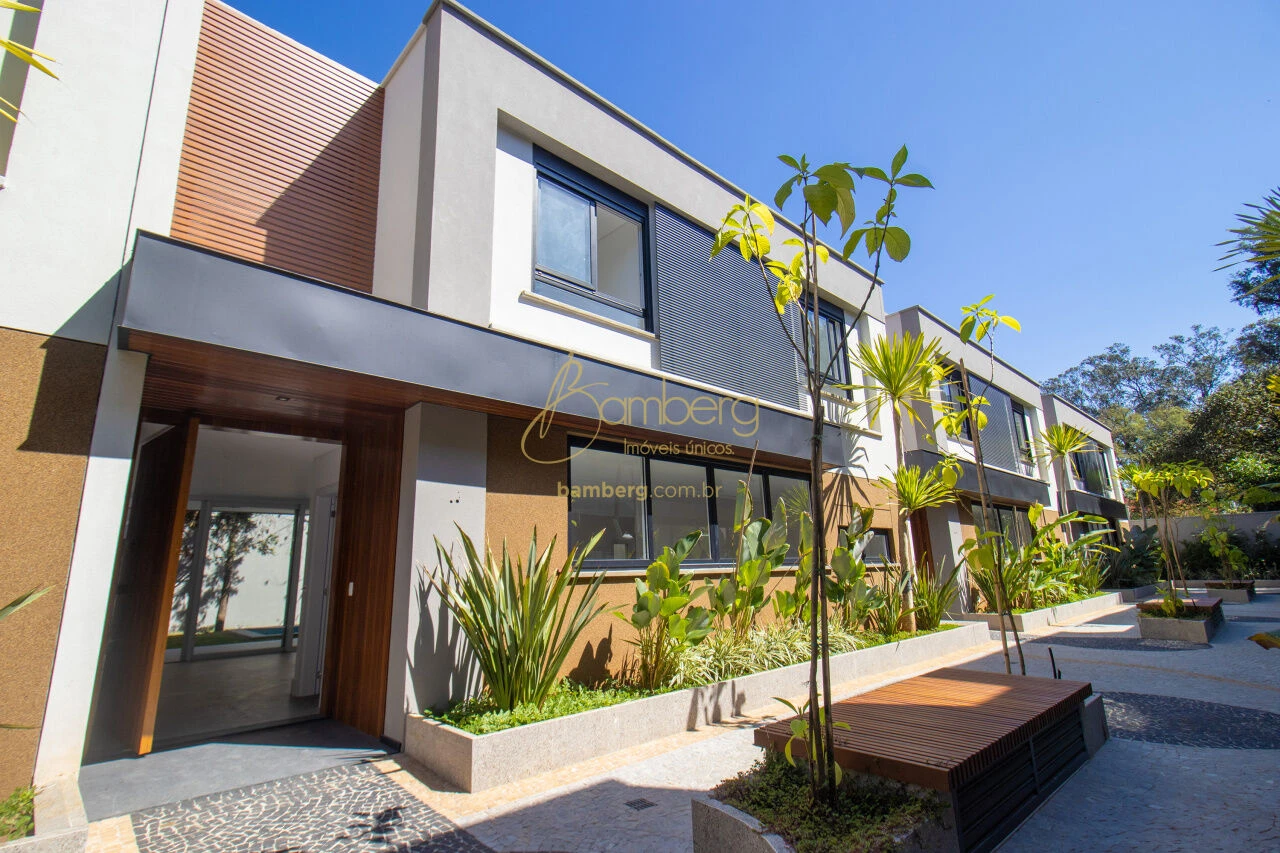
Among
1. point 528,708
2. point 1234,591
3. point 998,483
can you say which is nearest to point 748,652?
point 528,708

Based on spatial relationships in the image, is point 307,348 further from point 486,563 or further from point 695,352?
point 695,352

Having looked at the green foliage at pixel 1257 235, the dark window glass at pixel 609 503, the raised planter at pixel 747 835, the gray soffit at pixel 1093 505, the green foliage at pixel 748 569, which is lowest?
the raised planter at pixel 747 835

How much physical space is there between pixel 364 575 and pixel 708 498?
3.91 metres

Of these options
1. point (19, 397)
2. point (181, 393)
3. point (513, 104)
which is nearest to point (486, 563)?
point (181, 393)

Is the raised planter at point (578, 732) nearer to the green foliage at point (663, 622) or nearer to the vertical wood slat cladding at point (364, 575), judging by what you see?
the green foliage at point (663, 622)

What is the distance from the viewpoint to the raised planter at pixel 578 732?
3.92 metres

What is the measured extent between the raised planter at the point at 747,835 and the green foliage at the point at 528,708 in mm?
1843

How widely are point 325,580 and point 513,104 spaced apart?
541 centimetres

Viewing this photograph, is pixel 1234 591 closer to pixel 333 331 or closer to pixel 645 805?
pixel 645 805

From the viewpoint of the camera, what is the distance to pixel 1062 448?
15445 mm

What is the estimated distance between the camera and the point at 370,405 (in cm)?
527

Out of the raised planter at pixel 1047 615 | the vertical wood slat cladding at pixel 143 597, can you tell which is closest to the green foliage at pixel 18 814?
the vertical wood slat cladding at pixel 143 597

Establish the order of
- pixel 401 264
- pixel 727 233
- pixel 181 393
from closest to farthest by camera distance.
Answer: pixel 727 233
pixel 181 393
pixel 401 264

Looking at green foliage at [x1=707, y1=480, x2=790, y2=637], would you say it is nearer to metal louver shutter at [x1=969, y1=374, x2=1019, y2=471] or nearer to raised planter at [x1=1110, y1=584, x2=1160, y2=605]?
metal louver shutter at [x1=969, y1=374, x2=1019, y2=471]
